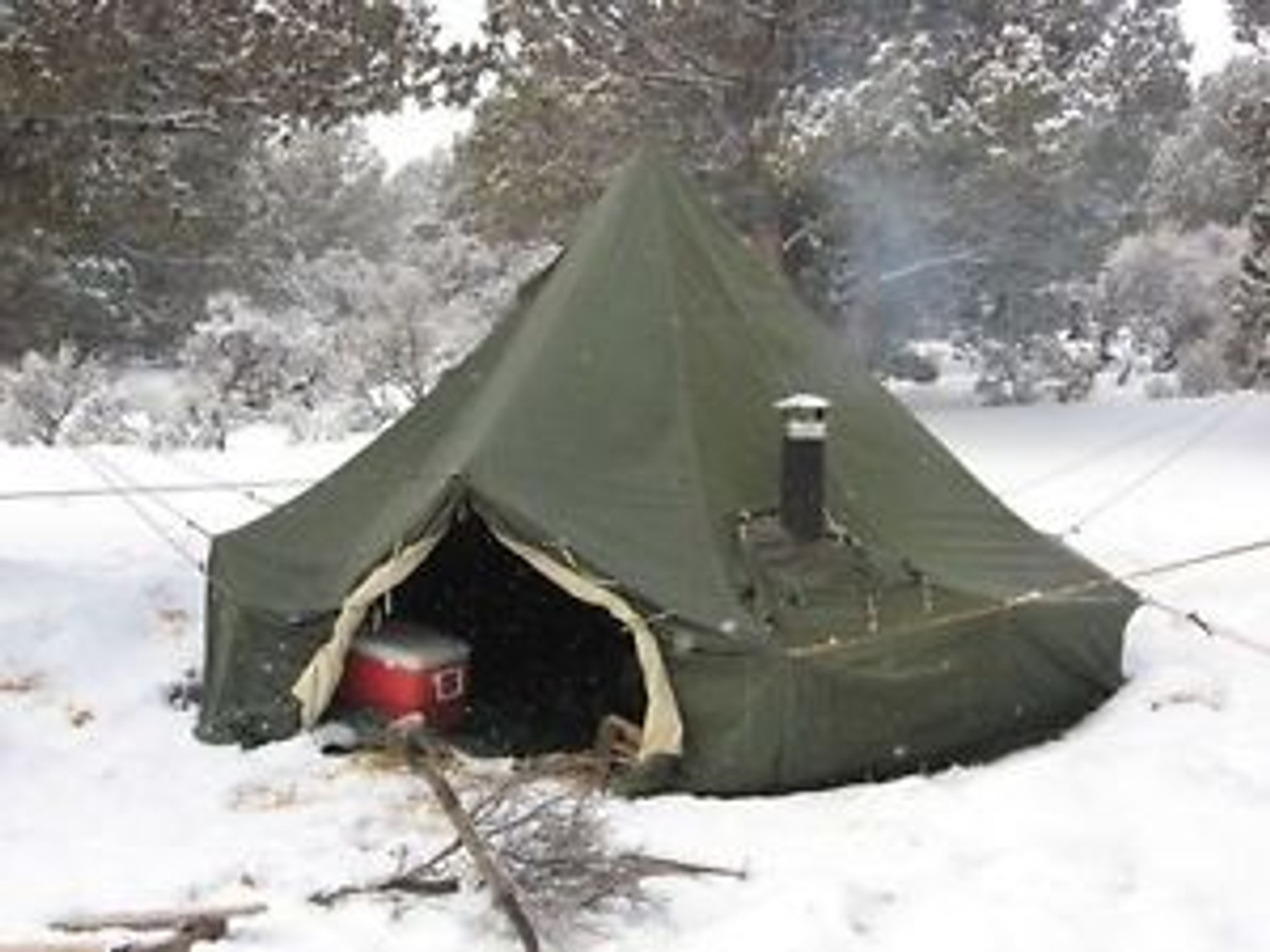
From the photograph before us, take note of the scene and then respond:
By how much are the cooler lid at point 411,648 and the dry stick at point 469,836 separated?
0.46 metres

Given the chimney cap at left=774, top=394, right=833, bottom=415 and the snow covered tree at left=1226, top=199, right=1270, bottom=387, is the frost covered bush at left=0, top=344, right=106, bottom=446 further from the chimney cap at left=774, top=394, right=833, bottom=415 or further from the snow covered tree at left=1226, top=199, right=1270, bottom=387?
the chimney cap at left=774, top=394, right=833, bottom=415

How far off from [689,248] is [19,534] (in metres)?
6.09

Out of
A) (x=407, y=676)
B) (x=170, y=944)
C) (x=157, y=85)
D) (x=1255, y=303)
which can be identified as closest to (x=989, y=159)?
(x=1255, y=303)

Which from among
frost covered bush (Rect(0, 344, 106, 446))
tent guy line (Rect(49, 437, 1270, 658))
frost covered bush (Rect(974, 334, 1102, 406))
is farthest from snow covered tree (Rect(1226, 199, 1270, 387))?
frost covered bush (Rect(0, 344, 106, 446))

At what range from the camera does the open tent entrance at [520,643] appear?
28.0ft

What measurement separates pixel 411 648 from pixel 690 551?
149 centimetres

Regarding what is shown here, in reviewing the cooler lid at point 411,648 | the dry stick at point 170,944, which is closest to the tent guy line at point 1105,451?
the cooler lid at point 411,648

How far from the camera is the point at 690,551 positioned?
7512mm

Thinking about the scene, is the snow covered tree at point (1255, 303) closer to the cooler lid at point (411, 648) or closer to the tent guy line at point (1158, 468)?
the tent guy line at point (1158, 468)

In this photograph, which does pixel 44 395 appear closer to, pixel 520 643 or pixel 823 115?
pixel 823 115

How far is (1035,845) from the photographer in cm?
634

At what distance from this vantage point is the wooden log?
5.58m

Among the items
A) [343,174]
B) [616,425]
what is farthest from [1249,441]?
[343,174]

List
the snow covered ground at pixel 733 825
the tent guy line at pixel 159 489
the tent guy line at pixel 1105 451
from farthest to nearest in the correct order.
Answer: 1. the tent guy line at pixel 1105 451
2. the tent guy line at pixel 159 489
3. the snow covered ground at pixel 733 825
